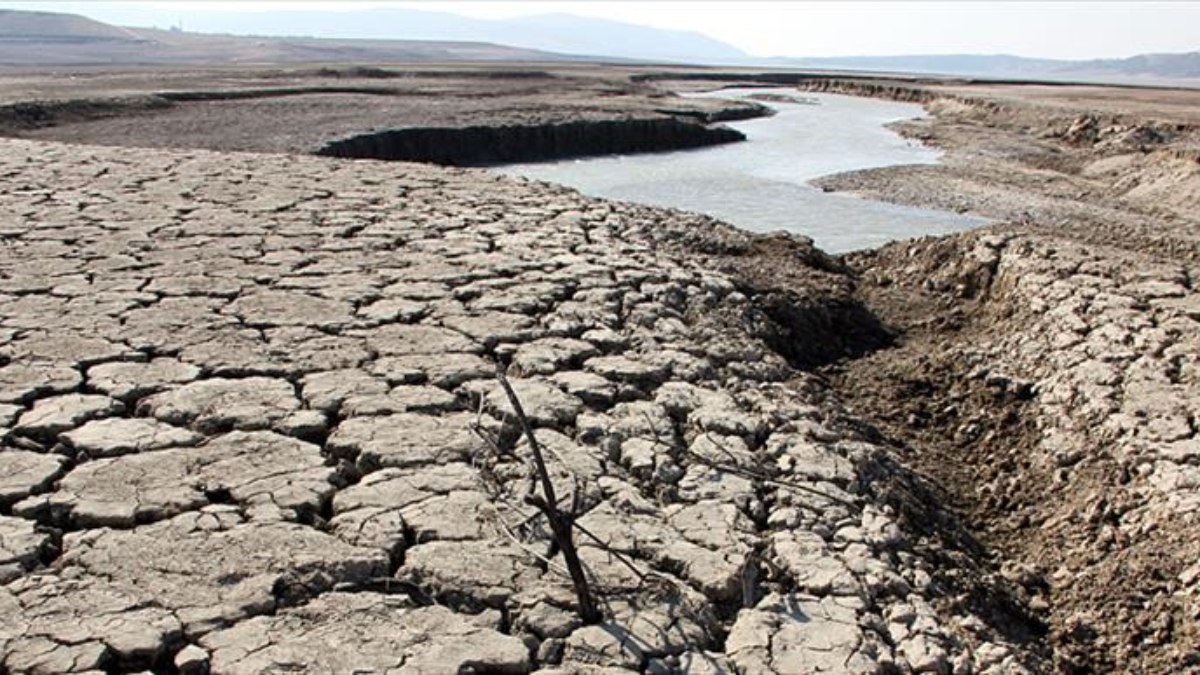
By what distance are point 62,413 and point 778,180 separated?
40.7 ft

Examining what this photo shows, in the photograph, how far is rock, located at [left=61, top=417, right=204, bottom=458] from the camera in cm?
322

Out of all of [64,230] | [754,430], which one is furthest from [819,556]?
[64,230]

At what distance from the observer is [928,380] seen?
5184 mm

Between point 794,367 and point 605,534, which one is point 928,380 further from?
point 605,534

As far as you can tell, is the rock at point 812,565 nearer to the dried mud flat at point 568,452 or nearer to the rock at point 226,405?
the dried mud flat at point 568,452

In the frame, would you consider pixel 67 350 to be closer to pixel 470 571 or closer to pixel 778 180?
pixel 470 571

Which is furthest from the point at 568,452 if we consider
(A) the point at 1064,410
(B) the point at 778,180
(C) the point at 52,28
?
(C) the point at 52,28

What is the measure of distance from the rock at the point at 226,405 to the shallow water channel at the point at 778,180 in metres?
6.84

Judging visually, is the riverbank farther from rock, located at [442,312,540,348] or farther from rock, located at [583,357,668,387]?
rock, located at [442,312,540,348]

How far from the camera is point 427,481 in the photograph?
10.4 feet

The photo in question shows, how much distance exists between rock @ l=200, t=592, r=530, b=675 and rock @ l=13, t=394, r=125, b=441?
1.34 meters

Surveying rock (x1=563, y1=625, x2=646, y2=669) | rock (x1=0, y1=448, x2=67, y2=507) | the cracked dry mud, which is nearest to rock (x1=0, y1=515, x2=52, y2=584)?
the cracked dry mud

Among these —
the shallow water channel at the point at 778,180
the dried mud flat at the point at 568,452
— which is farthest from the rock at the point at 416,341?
the shallow water channel at the point at 778,180

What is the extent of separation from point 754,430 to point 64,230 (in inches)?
168
